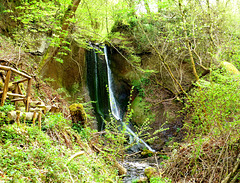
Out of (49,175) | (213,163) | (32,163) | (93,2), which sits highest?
(93,2)

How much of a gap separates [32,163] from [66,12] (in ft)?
21.7

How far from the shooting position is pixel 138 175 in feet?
25.1

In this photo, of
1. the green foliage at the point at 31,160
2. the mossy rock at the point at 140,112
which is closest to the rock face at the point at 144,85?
the mossy rock at the point at 140,112

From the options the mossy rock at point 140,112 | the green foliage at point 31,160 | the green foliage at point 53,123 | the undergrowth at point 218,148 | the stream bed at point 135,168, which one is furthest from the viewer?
the mossy rock at point 140,112

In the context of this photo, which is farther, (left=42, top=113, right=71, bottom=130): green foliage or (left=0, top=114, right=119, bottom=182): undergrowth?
(left=42, top=113, right=71, bottom=130): green foliage

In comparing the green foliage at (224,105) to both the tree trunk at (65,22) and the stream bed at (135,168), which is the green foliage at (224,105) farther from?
the tree trunk at (65,22)

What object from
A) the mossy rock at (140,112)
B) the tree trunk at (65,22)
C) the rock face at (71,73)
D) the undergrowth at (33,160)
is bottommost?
the mossy rock at (140,112)

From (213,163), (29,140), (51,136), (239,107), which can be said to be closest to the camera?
(29,140)

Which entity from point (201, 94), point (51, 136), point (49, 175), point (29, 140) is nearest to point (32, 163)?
point (49, 175)

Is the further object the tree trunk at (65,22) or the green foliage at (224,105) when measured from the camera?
the tree trunk at (65,22)

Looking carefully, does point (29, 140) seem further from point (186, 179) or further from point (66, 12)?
point (66, 12)

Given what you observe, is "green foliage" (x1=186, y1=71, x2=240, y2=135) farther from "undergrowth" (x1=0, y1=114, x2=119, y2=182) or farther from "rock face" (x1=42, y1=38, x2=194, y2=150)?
"rock face" (x1=42, y1=38, x2=194, y2=150)

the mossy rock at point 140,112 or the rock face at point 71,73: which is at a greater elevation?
the rock face at point 71,73

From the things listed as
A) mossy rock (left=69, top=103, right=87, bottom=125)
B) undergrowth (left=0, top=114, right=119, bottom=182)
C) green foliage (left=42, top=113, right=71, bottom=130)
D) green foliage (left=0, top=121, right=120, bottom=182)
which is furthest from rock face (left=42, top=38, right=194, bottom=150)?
green foliage (left=0, top=121, right=120, bottom=182)
